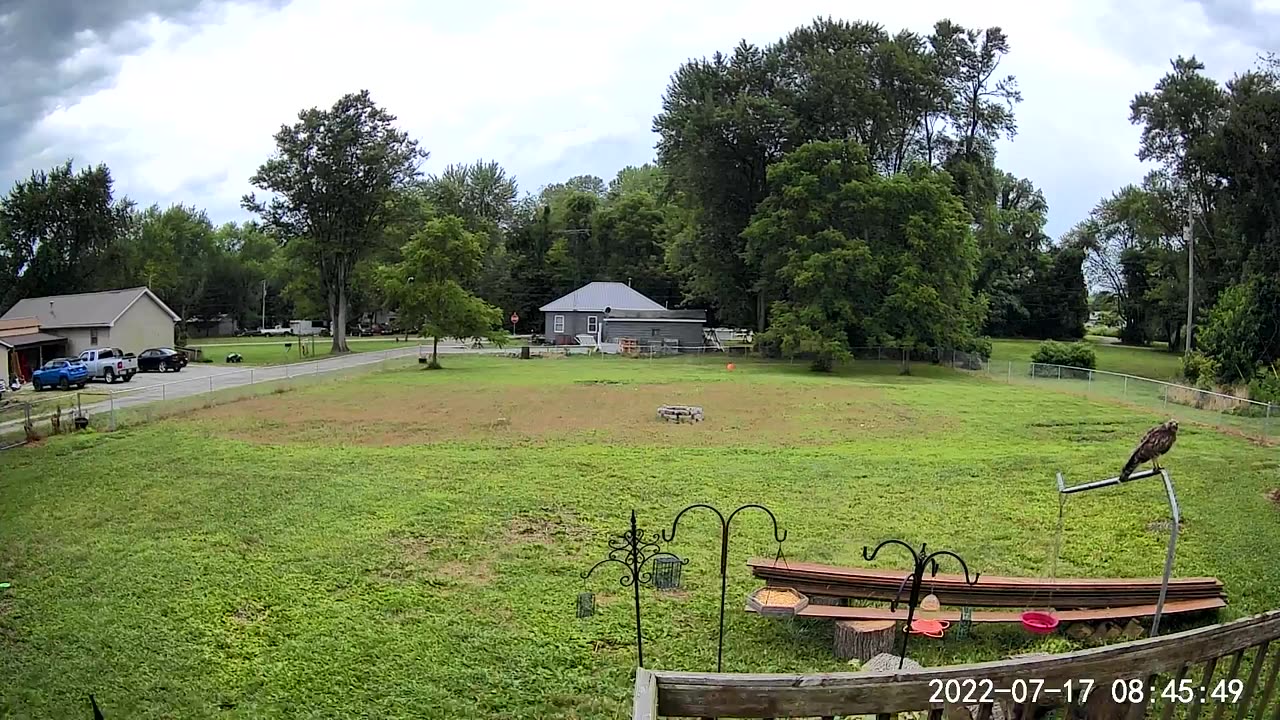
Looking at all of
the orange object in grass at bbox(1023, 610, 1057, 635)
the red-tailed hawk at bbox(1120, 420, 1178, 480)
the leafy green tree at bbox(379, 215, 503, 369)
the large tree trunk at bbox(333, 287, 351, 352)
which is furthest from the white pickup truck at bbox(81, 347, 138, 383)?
the red-tailed hawk at bbox(1120, 420, 1178, 480)

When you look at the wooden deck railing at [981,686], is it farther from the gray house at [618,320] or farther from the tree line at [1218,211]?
the gray house at [618,320]

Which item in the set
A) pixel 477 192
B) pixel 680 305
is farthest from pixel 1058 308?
pixel 477 192

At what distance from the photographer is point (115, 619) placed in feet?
23.2

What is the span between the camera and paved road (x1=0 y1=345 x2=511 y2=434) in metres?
20.9

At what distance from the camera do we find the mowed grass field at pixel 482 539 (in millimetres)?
6074

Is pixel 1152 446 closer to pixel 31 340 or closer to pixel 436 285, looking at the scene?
pixel 436 285

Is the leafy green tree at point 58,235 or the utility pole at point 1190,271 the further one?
the leafy green tree at point 58,235

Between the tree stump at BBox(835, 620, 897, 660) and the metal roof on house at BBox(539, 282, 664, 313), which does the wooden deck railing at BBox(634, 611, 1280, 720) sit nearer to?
the tree stump at BBox(835, 620, 897, 660)

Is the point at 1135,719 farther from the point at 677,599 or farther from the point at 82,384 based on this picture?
the point at 82,384

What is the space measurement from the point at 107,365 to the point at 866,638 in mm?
32930

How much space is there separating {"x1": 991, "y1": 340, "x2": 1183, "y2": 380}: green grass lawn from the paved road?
29011mm

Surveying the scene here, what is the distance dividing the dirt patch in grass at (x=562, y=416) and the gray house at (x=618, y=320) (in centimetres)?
2347

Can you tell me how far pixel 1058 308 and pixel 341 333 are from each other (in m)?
51.8

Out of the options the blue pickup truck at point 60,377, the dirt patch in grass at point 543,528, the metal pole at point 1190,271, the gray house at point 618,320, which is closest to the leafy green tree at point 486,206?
the gray house at point 618,320
